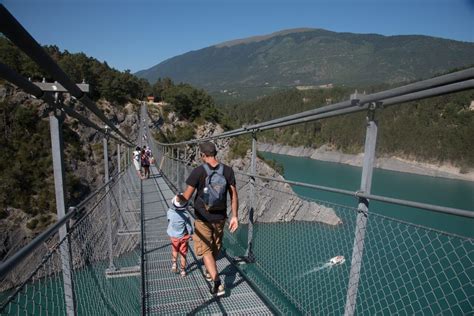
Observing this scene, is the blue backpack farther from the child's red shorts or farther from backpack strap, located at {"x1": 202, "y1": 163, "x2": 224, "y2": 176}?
the child's red shorts

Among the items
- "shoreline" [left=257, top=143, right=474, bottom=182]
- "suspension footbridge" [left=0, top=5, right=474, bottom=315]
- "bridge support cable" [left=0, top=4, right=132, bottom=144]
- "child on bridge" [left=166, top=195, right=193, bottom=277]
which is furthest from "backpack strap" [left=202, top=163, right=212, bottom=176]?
"shoreline" [left=257, top=143, right=474, bottom=182]

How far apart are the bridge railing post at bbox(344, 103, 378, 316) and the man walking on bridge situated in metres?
0.99

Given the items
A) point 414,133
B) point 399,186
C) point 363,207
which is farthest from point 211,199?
point 414,133

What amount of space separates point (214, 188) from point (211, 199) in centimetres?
8

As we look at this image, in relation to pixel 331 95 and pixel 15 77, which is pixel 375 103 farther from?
pixel 331 95

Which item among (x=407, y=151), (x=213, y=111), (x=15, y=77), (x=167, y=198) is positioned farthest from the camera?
(x=407, y=151)

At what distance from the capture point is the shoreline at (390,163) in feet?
157

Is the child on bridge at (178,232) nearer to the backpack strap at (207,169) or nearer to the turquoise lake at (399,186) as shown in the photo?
the backpack strap at (207,169)

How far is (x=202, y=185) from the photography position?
94.2 inches

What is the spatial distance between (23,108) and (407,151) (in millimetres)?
50857

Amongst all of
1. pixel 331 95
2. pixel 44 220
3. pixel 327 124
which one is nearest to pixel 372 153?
pixel 44 220

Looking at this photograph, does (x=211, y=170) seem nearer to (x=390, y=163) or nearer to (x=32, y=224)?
(x=32, y=224)

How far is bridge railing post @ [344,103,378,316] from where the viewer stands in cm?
153

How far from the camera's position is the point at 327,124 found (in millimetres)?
71188
